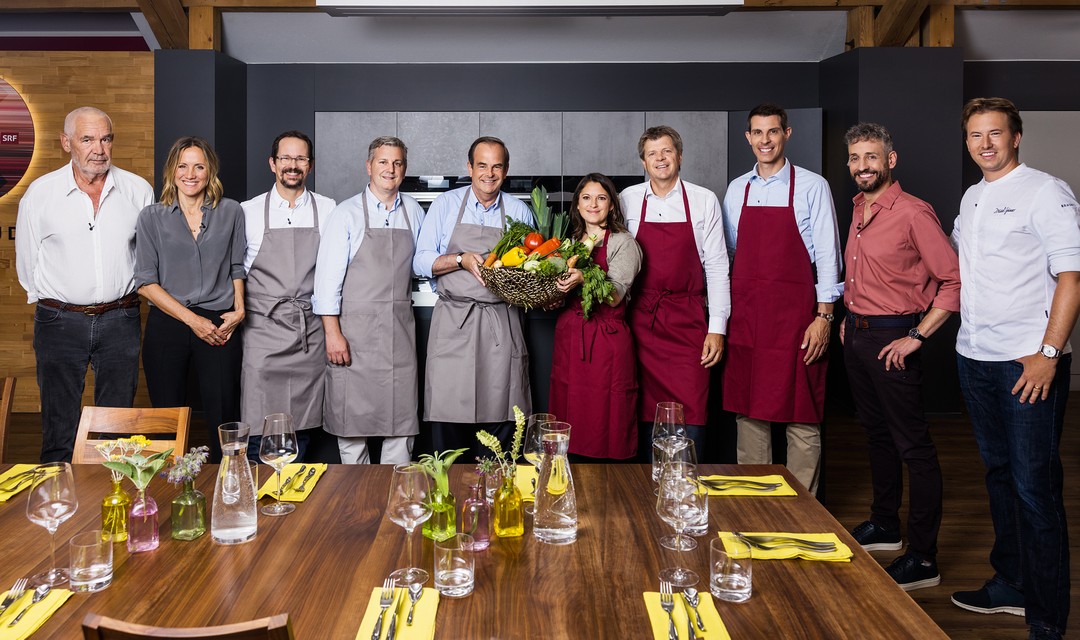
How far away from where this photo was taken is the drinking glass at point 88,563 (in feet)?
4.54

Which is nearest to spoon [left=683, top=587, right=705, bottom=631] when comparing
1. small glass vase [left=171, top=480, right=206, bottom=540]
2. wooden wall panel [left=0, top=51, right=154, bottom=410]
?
small glass vase [left=171, top=480, right=206, bottom=540]

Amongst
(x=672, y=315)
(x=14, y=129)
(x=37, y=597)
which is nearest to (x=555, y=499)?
(x=37, y=597)

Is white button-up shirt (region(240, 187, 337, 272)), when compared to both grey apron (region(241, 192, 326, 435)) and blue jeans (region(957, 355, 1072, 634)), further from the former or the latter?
blue jeans (region(957, 355, 1072, 634))

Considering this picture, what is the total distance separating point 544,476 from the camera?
166cm

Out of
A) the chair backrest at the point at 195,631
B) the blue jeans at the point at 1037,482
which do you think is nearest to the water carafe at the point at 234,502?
the chair backrest at the point at 195,631

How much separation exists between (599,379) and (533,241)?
61cm

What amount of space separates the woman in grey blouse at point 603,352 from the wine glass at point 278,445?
1.61 m

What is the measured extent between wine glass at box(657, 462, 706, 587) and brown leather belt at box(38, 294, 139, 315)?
2654 millimetres

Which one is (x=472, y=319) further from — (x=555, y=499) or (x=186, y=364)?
(x=555, y=499)

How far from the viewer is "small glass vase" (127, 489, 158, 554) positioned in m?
1.54

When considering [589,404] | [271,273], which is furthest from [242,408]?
[589,404]

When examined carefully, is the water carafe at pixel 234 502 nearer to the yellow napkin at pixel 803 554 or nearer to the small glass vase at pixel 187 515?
the small glass vase at pixel 187 515

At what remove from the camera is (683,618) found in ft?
4.28

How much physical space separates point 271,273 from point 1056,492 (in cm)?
286
